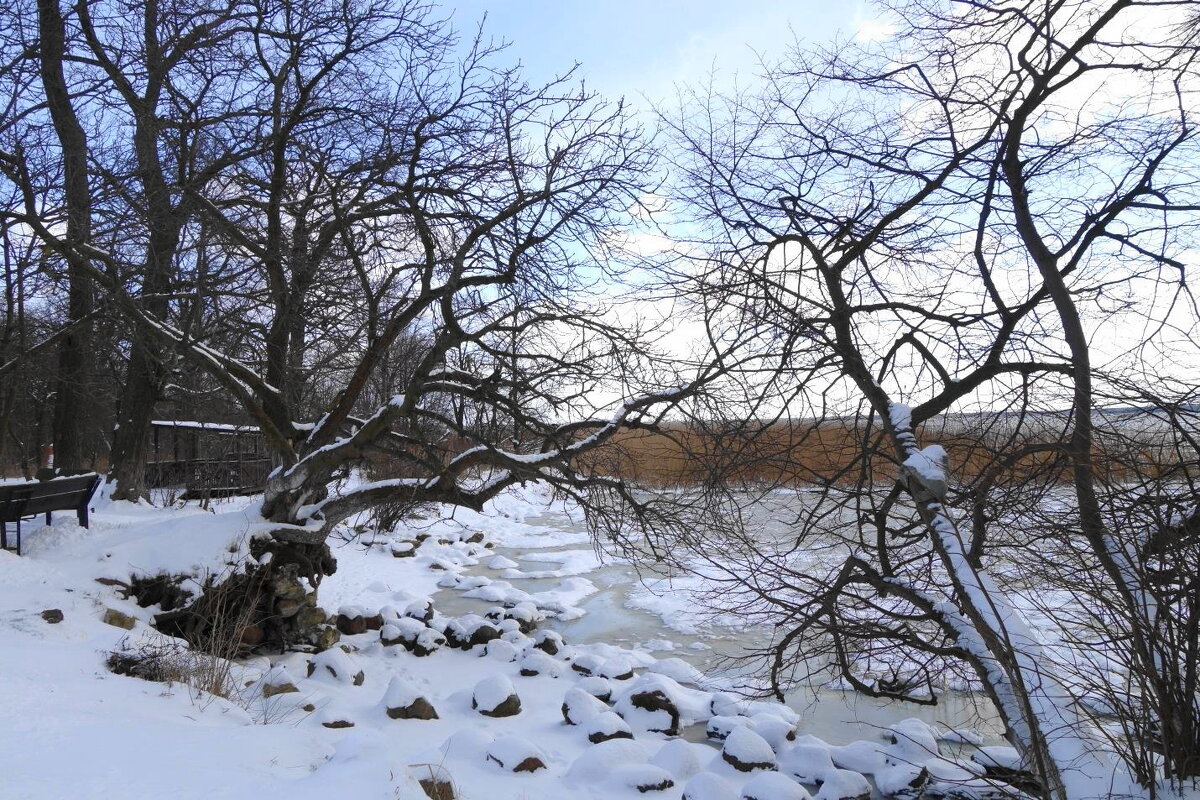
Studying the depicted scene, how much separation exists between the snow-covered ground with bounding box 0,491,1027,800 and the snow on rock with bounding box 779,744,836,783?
2 centimetres

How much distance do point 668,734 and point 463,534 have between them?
1653 cm

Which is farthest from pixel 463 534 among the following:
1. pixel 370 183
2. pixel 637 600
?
pixel 370 183

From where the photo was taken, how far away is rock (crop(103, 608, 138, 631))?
26.2 ft

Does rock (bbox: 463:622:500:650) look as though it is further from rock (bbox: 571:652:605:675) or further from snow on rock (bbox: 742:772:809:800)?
snow on rock (bbox: 742:772:809:800)

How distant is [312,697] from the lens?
26.4 feet

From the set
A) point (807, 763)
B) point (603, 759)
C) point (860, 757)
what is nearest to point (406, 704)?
point (603, 759)

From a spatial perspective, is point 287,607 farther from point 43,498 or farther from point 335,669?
point 43,498

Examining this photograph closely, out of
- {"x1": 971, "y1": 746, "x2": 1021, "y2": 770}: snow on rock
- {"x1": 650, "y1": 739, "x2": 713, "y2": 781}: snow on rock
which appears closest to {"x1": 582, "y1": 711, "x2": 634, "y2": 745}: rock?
{"x1": 650, "y1": 739, "x2": 713, "y2": 781}: snow on rock

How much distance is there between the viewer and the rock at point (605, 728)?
7836 millimetres

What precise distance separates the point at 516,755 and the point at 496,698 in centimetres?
173

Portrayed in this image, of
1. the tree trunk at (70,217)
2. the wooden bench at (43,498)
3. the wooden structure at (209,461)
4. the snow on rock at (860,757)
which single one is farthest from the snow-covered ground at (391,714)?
the wooden structure at (209,461)

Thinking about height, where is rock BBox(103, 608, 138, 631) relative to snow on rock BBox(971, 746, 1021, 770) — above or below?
above

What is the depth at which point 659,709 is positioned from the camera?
873 centimetres

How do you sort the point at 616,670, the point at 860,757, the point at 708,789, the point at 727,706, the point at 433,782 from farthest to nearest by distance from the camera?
the point at 616,670 < the point at 727,706 < the point at 860,757 < the point at 708,789 < the point at 433,782
